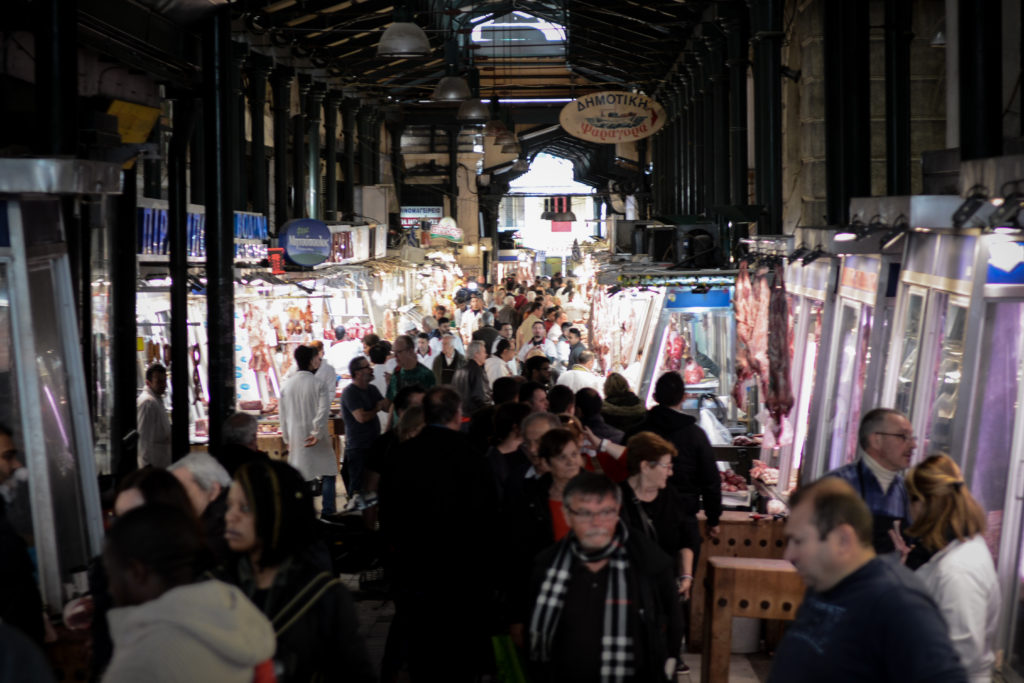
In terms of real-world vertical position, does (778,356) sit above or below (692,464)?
above

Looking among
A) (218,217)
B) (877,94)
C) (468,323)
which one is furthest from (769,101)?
(468,323)

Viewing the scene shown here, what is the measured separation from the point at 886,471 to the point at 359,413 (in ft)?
18.6

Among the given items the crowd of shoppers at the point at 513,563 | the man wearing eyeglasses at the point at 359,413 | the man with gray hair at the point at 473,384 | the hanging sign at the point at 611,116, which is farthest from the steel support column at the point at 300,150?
the crowd of shoppers at the point at 513,563

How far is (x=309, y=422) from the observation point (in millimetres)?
10852

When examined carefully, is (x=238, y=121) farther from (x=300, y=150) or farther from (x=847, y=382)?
(x=847, y=382)

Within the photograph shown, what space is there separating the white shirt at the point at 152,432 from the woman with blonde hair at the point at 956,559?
6.82m

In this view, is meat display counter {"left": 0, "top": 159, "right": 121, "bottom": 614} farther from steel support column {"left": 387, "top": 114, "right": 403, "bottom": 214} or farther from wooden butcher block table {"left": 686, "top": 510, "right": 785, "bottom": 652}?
steel support column {"left": 387, "top": 114, "right": 403, "bottom": 214}

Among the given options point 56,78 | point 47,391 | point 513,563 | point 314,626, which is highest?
point 56,78

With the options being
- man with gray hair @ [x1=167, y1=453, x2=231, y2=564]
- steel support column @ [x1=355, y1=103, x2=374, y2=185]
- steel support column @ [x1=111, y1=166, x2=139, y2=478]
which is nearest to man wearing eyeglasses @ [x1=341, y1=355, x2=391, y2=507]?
steel support column @ [x1=111, y1=166, x2=139, y2=478]

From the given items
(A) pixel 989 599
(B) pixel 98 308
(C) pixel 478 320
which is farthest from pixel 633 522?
(C) pixel 478 320

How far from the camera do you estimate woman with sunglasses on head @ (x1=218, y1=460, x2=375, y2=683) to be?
3578 mm

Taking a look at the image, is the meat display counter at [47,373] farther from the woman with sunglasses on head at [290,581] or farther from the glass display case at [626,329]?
the glass display case at [626,329]

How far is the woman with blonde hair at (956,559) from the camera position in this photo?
4.22 meters

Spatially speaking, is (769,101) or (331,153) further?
(331,153)
